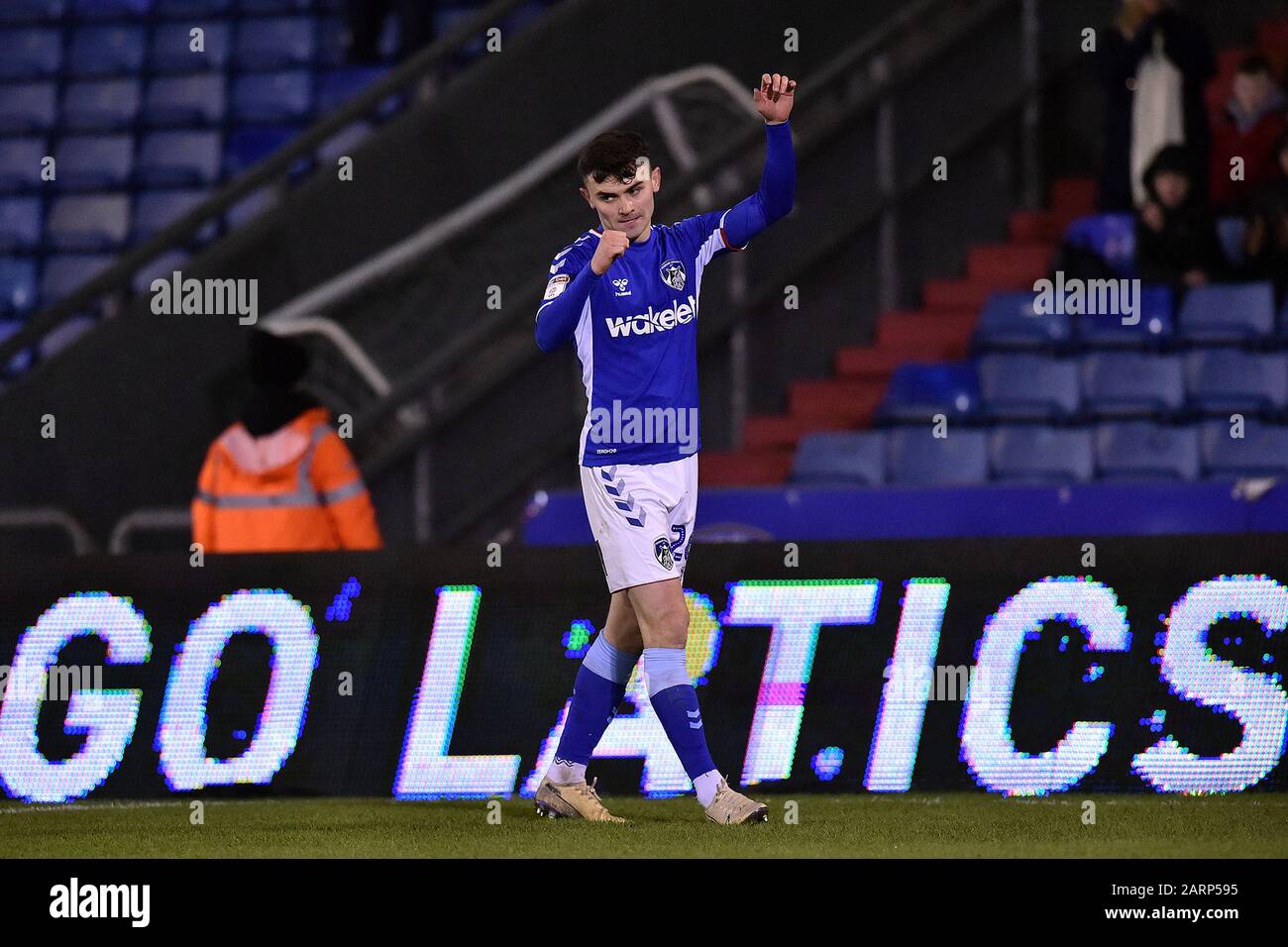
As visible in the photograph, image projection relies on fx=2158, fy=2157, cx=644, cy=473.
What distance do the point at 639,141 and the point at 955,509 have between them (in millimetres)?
3052

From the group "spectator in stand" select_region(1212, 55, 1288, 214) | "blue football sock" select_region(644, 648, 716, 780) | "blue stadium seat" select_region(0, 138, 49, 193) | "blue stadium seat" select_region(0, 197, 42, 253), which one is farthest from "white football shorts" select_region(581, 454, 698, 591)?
"blue stadium seat" select_region(0, 138, 49, 193)

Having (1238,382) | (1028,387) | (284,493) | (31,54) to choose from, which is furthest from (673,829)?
(31,54)

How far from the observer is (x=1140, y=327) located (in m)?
10.1

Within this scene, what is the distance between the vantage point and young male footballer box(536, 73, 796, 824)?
5.73 m

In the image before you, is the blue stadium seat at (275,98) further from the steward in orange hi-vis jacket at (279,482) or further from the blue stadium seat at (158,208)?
the steward in orange hi-vis jacket at (279,482)

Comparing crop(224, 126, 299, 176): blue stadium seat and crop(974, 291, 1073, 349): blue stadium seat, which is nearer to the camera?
crop(974, 291, 1073, 349): blue stadium seat

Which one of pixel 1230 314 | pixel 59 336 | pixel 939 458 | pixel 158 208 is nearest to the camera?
pixel 939 458

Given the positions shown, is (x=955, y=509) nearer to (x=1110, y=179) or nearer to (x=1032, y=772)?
(x=1032, y=772)

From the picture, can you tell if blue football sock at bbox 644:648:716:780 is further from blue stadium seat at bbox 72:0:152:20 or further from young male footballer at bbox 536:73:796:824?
blue stadium seat at bbox 72:0:152:20

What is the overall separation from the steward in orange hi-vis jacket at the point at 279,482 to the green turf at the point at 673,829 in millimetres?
1641

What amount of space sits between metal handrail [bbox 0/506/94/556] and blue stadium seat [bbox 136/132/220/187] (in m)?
3.74

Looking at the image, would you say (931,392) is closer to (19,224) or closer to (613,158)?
(613,158)

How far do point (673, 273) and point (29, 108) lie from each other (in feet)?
29.8

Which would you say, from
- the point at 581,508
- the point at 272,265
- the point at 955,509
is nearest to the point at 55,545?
the point at 272,265
